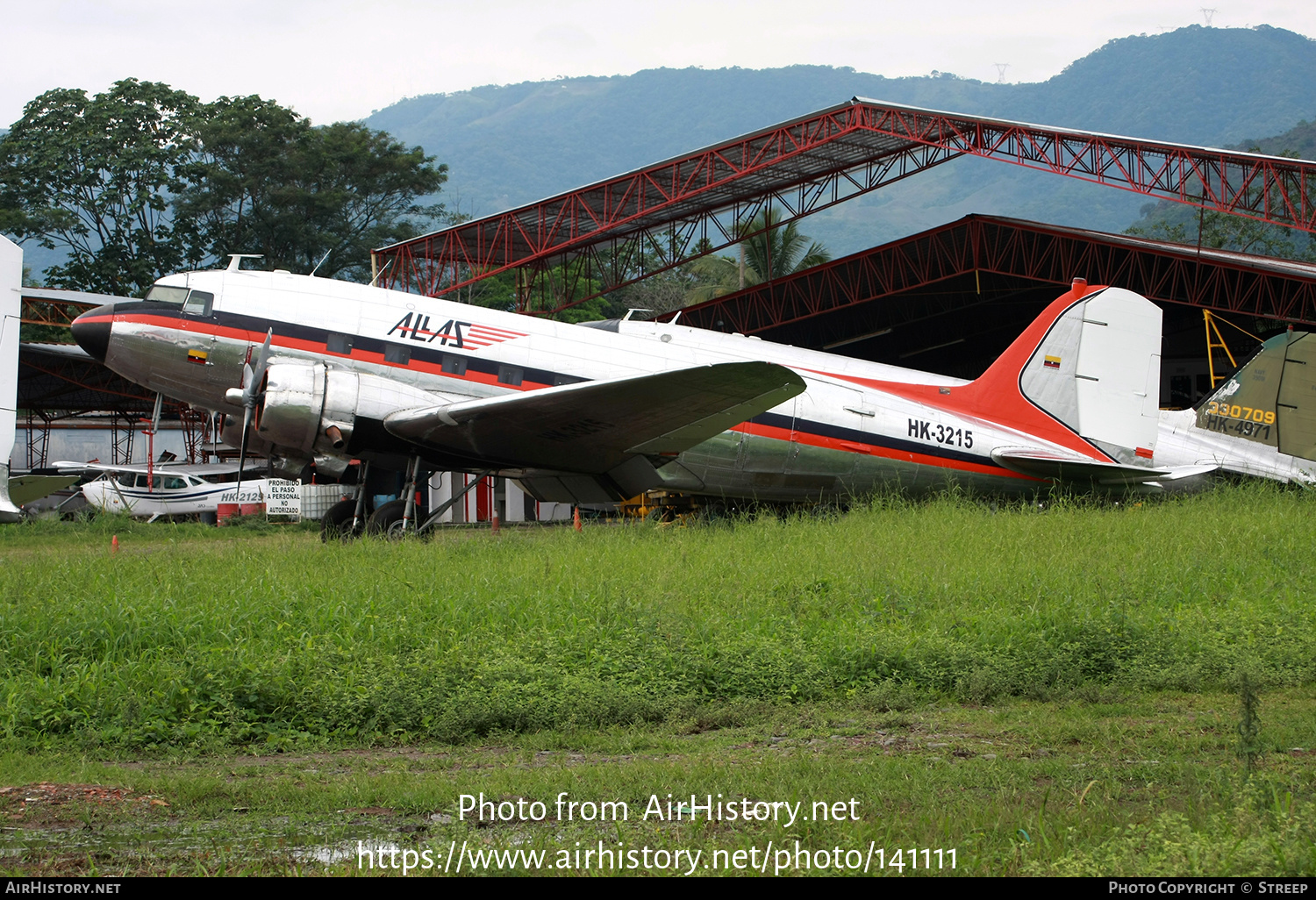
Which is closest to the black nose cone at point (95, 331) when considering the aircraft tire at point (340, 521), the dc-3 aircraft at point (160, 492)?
the aircraft tire at point (340, 521)

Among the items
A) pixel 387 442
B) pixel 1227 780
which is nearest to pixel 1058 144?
pixel 387 442

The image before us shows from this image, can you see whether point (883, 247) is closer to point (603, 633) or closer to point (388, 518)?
point (388, 518)

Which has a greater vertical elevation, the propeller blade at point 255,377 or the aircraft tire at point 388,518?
the propeller blade at point 255,377

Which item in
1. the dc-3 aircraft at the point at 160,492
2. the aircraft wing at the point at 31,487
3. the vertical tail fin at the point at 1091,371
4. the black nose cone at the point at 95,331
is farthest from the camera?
the dc-3 aircraft at the point at 160,492

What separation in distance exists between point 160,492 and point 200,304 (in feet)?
56.2

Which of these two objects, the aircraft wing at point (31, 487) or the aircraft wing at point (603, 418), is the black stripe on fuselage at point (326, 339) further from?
the aircraft wing at point (31, 487)

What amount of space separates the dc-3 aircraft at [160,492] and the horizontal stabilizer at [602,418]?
52.7ft

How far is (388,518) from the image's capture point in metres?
12.6

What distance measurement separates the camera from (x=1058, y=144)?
77.6 feet

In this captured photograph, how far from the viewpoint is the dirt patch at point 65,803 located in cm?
364

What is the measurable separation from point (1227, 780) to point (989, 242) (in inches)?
1086

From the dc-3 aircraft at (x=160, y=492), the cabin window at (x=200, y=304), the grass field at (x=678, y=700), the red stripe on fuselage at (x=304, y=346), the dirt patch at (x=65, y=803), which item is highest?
the cabin window at (x=200, y=304)
